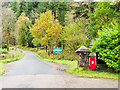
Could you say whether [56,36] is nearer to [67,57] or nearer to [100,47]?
[67,57]

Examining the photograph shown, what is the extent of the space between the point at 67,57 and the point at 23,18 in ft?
118

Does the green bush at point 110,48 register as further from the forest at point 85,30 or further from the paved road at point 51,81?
the paved road at point 51,81

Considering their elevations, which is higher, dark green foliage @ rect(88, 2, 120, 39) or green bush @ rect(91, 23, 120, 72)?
dark green foliage @ rect(88, 2, 120, 39)

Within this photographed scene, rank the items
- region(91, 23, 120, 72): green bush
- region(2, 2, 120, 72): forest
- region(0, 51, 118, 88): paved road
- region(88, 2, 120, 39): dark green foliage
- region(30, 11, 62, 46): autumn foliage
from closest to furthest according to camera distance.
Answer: region(0, 51, 118, 88): paved road
region(91, 23, 120, 72): green bush
region(2, 2, 120, 72): forest
region(88, 2, 120, 39): dark green foliage
region(30, 11, 62, 46): autumn foliage

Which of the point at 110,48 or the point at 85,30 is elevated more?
the point at 85,30

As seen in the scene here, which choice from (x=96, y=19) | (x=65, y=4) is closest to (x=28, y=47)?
(x=65, y=4)

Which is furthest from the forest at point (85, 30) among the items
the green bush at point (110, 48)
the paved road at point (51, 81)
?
the paved road at point (51, 81)

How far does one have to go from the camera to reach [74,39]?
67.3 feet

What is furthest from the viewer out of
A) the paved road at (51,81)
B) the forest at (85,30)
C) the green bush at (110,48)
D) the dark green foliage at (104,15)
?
the dark green foliage at (104,15)

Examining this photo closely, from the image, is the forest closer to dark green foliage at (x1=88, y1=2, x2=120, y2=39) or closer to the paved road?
dark green foliage at (x1=88, y1=2, x2=120, y2=39)

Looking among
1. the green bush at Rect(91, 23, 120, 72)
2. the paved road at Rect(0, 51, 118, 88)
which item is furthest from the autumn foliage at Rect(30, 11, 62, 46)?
the paved road at Rect(0, 51, 118, 88)

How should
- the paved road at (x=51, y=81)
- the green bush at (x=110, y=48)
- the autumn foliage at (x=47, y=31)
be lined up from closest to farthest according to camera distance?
the paved road at (x=51, y=81)
the green bush at (x=110, y=48)
the autumn foliage at (x=47, y=31)

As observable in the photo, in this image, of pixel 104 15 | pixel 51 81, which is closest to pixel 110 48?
pixel 51 81

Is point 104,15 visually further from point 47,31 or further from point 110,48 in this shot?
point 47,31
